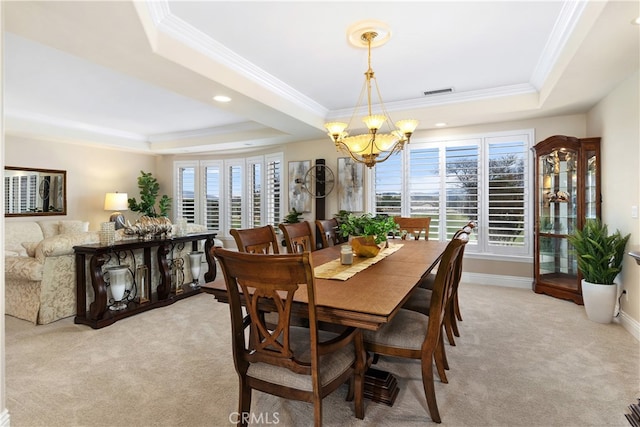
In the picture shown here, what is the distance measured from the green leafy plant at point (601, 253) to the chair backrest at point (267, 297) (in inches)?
129

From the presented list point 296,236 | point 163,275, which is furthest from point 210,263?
point 296,236

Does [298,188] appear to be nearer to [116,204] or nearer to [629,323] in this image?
[116,204]

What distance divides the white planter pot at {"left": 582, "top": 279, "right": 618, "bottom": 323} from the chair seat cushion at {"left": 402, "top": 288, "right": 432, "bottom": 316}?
2.01 meters

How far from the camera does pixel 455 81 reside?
3.88 meters

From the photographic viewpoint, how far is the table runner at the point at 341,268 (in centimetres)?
200

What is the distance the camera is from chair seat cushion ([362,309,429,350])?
5.94 ft

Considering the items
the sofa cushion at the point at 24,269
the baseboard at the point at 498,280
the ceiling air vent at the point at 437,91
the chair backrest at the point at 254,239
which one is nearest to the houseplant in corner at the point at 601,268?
the baseboard at the point at 498,280

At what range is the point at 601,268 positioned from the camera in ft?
10.8

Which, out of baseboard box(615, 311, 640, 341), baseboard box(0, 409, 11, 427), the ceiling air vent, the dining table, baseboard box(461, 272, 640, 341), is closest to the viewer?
the dining table

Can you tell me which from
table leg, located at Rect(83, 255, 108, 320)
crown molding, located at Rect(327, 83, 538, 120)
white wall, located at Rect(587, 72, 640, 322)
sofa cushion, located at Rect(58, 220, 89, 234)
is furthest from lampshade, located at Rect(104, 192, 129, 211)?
white wall, located at Rect(587, 72, 640, 322)

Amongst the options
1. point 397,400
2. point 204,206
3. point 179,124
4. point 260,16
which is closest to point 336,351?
point 397,400

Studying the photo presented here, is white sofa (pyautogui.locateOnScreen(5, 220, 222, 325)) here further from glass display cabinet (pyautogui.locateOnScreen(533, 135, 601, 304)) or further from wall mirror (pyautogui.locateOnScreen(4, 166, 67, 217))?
glass display cabinet (pyautogui.locateOnScreen(533, 135, 601, 304))

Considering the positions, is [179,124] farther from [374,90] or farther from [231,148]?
[374,90]

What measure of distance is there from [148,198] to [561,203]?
24.1 feet
